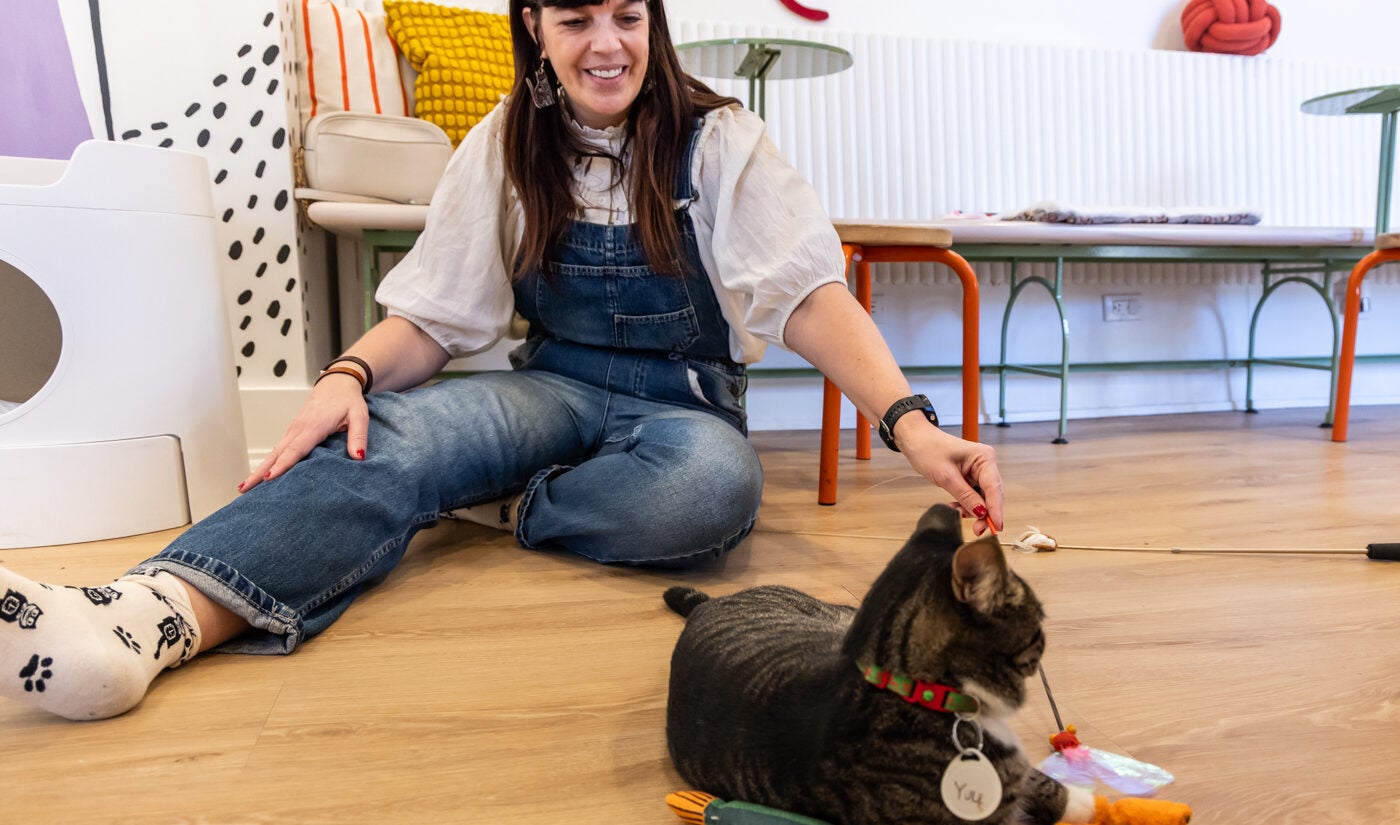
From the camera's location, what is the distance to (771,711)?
0.62 m

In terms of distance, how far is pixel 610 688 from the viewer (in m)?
0.92

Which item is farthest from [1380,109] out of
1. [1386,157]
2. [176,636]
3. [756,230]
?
[176,636]

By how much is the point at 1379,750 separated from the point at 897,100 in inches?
96.1

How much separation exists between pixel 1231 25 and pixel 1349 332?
4.27 ft

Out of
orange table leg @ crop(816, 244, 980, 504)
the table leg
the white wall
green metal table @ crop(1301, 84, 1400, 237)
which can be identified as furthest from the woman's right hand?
the table leg

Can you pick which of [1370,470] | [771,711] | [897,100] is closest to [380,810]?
[771,711]

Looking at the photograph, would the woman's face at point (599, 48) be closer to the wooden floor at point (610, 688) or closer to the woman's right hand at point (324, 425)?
the woman's right hand at point (324, 425)

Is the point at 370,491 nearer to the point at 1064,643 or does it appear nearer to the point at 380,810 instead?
the point at 380,810

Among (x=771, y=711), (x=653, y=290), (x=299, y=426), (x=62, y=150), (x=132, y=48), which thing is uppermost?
(x=132, y=48)

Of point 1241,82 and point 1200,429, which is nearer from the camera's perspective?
point 1200,429

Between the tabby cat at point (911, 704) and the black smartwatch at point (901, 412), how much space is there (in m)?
0.34

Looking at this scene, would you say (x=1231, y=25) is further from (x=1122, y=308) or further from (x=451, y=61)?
(x=451, y=61)

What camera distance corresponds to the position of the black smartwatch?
0.92 meters

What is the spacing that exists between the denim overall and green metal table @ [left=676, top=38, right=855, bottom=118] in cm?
86
